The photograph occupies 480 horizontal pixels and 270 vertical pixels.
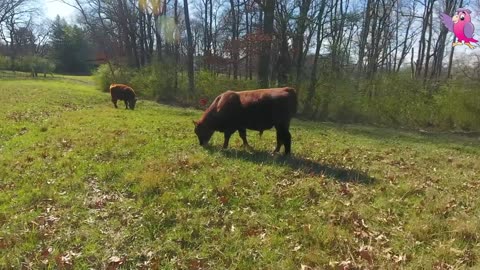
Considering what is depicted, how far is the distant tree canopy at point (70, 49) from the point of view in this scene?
64.8 metres

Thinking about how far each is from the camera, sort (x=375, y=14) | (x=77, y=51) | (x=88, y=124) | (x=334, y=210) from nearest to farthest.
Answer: (x=334, y=210)
(x=88, y=124)
(x=375, y=14)
(x=77, y=51)

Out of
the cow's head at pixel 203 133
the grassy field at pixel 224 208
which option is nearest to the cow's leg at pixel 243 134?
the grassy field at pixel 224 208

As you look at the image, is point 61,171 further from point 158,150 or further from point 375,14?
point 375,14

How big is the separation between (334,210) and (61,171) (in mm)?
5215

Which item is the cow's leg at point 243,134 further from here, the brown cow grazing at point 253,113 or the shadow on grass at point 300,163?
the shadow on grass at point 300,163

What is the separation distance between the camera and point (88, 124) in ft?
41.4

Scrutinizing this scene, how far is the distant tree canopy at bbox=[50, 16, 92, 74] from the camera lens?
64812 millimetres

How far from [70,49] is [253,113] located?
66.2 m

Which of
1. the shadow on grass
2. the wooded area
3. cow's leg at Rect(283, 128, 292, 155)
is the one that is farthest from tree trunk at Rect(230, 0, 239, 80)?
cow's leg at Rect(283, 128, 292, 155)

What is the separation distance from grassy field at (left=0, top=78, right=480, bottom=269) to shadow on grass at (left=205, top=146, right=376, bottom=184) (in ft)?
0.10

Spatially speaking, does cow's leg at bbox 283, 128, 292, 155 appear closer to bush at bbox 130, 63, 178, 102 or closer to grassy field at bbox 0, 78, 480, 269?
grassy field at bbox 0, 78, 480, 269

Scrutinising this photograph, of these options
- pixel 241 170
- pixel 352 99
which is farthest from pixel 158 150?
pixel 352 99

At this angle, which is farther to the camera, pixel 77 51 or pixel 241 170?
pixel 77 51

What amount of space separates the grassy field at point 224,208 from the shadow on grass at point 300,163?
30 millimetres
